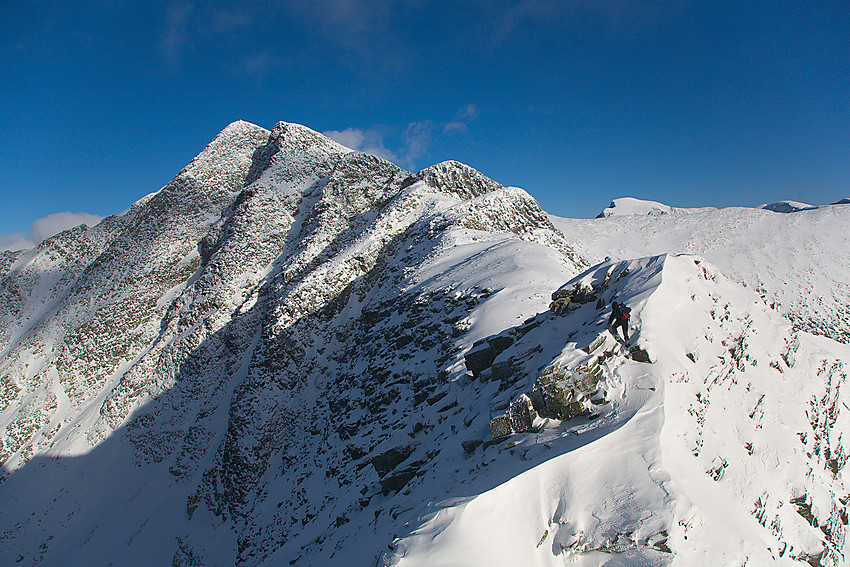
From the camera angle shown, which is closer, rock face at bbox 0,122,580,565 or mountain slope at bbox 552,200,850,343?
rock face at bbox 0,122,580,565

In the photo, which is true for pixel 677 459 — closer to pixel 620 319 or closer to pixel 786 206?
pixel 620 319

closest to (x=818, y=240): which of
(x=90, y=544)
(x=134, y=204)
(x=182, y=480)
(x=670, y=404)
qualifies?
(x=670, y=404)

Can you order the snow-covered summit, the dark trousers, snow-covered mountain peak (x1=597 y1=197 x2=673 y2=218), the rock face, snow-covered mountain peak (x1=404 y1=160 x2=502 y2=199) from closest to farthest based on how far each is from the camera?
the dark trousers < the rock face < snow-covered mountain peak (x1=404 y1=160 x2=502 y2=199) < the snow-covered summit < snow-covered mountain peak (x1=597 y1=197 x2=673 y2=218)

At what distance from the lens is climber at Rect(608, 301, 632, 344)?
31.8ft

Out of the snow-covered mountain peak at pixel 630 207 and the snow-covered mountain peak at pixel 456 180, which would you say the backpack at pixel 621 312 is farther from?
the snow-covered mountain peak at pixel 630 207

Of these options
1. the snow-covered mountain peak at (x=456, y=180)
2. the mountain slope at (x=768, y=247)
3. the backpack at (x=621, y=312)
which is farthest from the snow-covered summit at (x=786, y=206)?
the backpack at (x=621, y=312)

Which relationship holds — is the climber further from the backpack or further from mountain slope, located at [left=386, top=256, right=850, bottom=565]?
mountain slope, located at [left=386, top=256, right=850, bottom=565]

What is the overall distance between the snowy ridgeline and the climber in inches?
11.2

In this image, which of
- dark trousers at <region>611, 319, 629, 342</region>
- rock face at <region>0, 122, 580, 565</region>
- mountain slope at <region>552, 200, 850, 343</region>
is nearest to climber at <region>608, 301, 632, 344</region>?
dark trousers at <region>611, 319, 629, 342</region>

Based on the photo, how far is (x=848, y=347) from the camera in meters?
13.5

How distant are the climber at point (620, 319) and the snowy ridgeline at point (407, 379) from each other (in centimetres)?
28

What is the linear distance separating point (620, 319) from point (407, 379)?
Result: 11475mm

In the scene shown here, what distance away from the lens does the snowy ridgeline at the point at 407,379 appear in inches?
293

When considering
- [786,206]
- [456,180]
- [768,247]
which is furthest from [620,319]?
[786,206]
